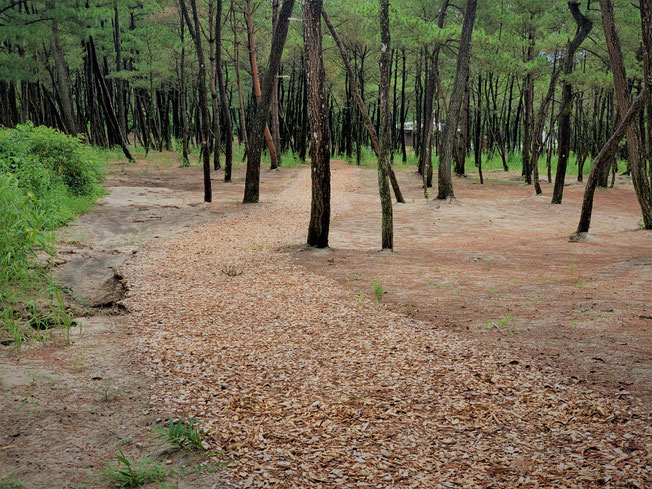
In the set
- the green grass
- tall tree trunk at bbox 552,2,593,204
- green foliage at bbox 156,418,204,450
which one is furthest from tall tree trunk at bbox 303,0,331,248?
the green grass

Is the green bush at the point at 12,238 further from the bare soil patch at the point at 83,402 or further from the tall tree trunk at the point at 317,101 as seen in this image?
the tall tree trunk at the point at 317,101

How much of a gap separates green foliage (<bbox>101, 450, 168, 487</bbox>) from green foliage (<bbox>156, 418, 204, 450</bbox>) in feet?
0.61

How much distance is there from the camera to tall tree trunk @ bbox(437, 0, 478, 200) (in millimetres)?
13453

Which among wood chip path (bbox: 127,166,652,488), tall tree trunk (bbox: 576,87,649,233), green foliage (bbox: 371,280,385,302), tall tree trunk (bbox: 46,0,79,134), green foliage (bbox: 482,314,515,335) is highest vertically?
tall tree trunk (bbox: 46,0,79,134)

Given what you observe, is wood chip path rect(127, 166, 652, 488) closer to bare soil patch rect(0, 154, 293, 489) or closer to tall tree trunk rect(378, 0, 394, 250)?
bare soil patch rect(0, 154, 293, 489)

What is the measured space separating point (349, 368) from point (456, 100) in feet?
36.4

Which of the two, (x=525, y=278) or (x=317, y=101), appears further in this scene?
(x=317, y=101)

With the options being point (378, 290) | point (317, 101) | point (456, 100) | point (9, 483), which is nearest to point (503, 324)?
point (378, 290)

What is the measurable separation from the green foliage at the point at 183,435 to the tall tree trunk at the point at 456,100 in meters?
12.1

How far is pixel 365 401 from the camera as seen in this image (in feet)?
11.4

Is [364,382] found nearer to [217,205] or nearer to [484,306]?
[484,306]

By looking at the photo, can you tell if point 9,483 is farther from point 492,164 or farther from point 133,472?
point 492,164

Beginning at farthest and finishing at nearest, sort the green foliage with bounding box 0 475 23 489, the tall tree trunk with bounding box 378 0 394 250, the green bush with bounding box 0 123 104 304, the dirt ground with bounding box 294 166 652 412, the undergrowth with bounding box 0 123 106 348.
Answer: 1. the tall tree trunk with bounding box 378 0 394 250
2. the green bush with bounding box 0 123 104 304
3. the undergrowth with bounding box 0 123 106 348
4. the dirt ground with bounding box 294 166 652 412
5. the green foliage with bounding box 0 475 23 489

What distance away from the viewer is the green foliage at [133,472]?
2.53m
